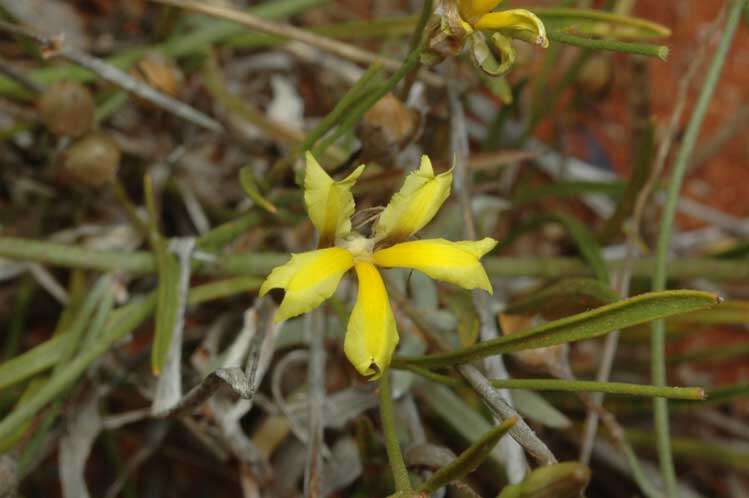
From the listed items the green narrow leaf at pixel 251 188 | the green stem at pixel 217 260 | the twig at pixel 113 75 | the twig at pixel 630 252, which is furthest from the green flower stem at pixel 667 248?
the twig at pixel 113 75

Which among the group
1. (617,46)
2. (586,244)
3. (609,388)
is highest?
(617,46)

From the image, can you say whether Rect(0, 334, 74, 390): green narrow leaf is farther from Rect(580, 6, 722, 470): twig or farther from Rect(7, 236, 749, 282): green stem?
Rect(580, 6, 722, 470): twig

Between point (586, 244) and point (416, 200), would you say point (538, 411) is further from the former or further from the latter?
point (416, 200)

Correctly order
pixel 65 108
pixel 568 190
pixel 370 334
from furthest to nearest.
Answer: pixel 568 190 < pixel 65 108 < pixel 370 334

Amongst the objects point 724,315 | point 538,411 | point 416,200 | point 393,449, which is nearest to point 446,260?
point 416,200

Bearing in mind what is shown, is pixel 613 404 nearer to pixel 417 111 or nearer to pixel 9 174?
pixel 417 111

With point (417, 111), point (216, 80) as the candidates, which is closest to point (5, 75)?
point (216, 80)

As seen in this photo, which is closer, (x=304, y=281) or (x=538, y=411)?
(x=304, y=281)
